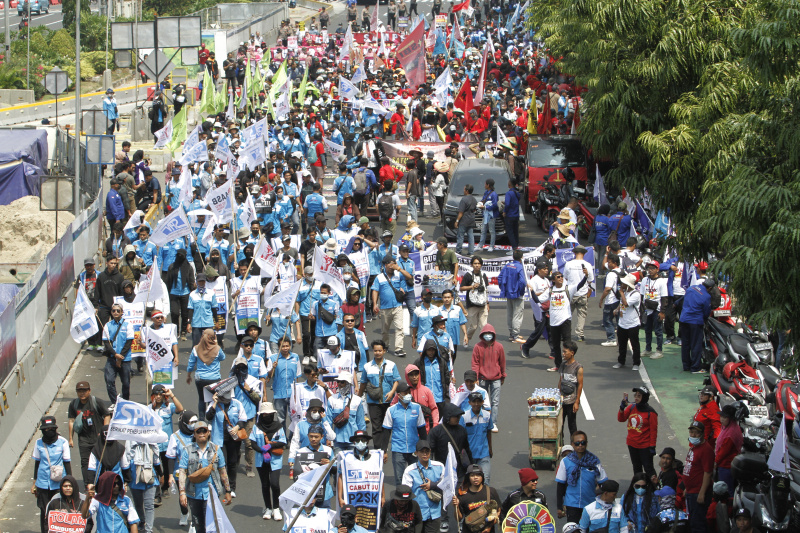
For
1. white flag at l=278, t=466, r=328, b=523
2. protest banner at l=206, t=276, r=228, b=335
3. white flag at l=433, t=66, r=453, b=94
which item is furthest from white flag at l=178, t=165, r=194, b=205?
white flag at l=433, t=66, r=453, b=94

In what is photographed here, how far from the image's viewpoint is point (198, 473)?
40.5 feet

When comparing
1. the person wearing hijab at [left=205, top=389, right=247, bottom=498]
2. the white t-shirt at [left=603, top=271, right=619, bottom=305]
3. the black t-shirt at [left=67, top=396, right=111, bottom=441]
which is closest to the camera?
the person wearing hijab at [left=205, top=389, right=247, bottom=498]

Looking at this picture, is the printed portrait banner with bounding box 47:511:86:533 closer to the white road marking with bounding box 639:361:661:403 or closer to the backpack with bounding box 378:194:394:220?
the white road marking with bounding box 639:361:661:403

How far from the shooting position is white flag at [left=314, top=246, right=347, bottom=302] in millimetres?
16916

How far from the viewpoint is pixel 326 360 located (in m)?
14.7

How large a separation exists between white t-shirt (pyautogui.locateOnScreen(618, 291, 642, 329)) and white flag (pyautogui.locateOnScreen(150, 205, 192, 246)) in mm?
7060

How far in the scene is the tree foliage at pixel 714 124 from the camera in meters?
10.1

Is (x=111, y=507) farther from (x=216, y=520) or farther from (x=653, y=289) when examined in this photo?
(x=653, y=289)

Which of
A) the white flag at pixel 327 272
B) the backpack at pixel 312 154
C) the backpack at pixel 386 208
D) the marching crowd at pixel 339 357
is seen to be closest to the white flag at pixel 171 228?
the marching crowd at pixel 339 357

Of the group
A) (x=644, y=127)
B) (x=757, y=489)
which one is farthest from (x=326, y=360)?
(x=644, y=127)

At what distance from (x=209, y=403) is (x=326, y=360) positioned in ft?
4.99

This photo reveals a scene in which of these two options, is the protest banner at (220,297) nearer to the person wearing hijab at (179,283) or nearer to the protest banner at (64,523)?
the person wearing hijab at (179,283)

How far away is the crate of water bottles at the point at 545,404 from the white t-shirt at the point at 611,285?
13.8ft

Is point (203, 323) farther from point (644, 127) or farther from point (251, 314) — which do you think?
point (644, 127)
